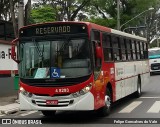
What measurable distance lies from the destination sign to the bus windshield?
0.24 metres

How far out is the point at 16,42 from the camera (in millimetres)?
12516

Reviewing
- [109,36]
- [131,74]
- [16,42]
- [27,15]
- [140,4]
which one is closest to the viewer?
[16,42]

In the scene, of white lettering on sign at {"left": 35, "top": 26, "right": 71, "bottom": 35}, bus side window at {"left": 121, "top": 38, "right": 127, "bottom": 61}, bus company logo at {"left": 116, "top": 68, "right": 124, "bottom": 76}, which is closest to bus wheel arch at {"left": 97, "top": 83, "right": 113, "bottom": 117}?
bus company logo at {"left": 116, "top": 68, "right": 124, "bottom": 76}

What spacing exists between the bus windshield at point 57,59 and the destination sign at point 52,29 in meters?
0.24

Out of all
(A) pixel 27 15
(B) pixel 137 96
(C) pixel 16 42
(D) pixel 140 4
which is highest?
(D) pixel 140 4

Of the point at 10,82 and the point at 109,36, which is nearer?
the point at 109,36

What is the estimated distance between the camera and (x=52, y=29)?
11602 millimetres

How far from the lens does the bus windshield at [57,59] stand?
11.1 meters

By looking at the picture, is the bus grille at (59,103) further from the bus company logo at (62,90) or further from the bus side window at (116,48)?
the bus side window at (116,48)

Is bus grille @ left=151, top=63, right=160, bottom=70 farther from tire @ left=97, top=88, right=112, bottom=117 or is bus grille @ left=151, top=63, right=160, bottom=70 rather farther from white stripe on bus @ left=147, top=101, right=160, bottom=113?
tire @ left=97, top=88, right=112, bottom=117

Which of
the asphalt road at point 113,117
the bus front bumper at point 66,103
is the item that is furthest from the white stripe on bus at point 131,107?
the bus front bumper at point 66,103

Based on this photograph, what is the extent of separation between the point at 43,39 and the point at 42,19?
100 ft

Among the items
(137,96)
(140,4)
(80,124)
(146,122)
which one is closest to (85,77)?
(80,124)

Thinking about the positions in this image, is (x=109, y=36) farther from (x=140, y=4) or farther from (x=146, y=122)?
(x=140, y=4)
